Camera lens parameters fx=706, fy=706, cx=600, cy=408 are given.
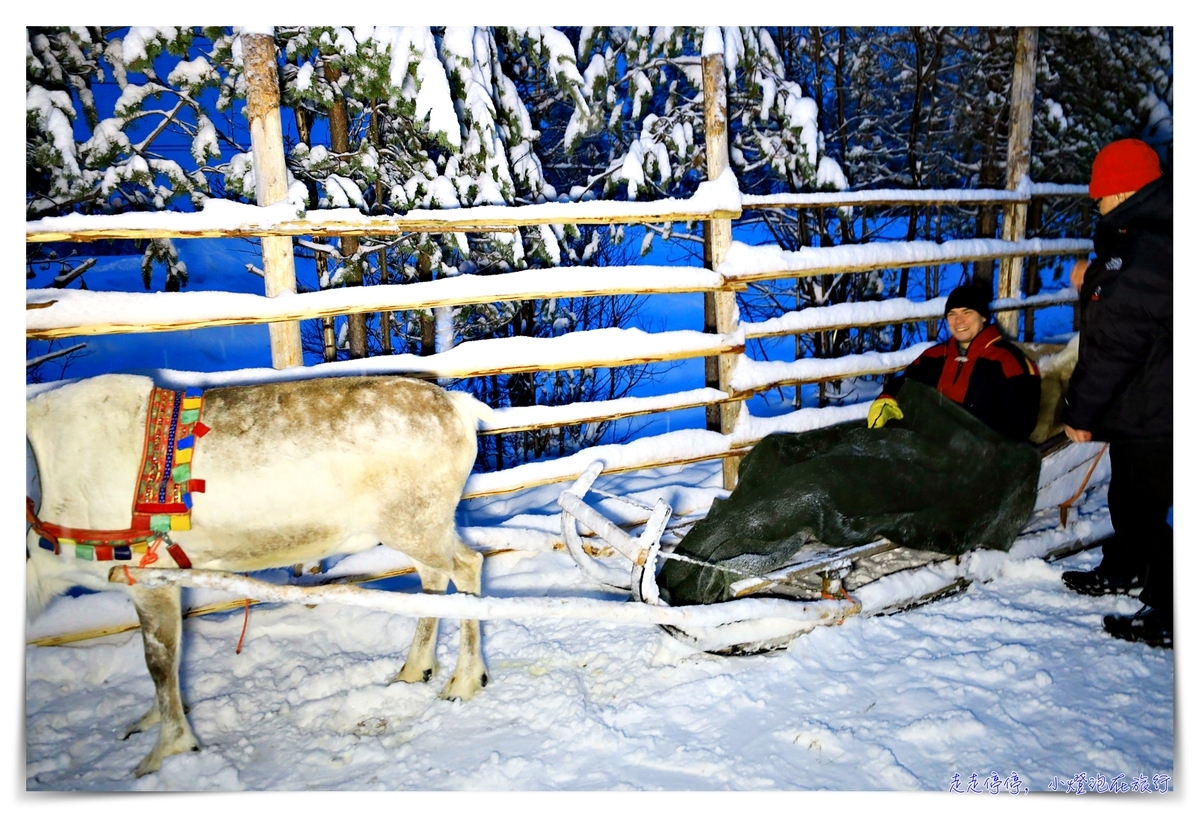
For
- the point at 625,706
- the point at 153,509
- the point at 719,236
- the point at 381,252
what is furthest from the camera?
the point at 381,252

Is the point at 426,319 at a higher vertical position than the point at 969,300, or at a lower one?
lower

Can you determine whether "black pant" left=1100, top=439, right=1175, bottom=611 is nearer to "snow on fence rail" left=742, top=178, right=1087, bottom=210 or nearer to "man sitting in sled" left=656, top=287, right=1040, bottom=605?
"man sitting in sled" left=656, top=287, right=1040, bottom=605

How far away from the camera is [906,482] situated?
2812 millimetres

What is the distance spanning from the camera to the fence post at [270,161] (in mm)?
2883

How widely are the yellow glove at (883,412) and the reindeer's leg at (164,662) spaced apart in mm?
2881

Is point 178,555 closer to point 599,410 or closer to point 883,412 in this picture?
point 599,410

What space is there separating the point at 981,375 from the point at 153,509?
3281mm

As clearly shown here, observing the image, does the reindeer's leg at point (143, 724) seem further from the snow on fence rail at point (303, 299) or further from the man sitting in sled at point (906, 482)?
the man sitting in sled at point (906, 482)

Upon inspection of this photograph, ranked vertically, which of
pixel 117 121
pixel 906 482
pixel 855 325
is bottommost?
pixel 906 482

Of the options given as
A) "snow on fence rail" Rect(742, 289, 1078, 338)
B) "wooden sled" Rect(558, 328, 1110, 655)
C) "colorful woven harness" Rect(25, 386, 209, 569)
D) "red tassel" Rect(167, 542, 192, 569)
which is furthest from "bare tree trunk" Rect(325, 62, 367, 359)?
"snow on fence rail" Rect(742, 289, 1078, 338)

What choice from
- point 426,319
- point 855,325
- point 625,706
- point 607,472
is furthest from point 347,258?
point 855,325

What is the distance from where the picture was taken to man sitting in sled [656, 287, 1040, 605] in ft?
8.69

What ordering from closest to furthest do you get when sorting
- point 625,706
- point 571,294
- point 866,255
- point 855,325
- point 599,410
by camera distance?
point 625,706 → point 571,294 → point 599,410 → point 866,255 → point 855,325
